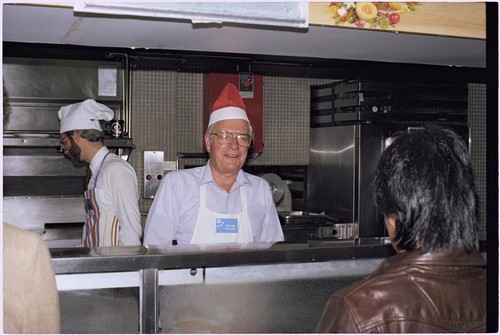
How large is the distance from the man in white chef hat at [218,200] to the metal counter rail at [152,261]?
36.9 inches

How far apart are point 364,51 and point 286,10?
2.34 ft

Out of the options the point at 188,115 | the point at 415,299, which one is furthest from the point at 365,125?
the point at 415,299

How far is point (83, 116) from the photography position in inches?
144

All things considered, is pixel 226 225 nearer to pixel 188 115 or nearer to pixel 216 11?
pixel 216 11

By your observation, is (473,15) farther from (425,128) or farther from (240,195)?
(240,195)

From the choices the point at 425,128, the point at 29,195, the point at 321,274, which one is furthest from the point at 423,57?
the point at 29,195

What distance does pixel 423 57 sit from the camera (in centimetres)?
275

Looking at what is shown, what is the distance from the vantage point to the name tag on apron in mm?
3020

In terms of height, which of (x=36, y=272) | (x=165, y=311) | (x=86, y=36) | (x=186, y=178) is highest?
(x=86, y=36)

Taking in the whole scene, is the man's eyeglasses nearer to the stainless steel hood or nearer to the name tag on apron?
the name tag on apron

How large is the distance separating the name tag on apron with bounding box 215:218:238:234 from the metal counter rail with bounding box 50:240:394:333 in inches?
37.4

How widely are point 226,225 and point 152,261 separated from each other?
1.22 meters

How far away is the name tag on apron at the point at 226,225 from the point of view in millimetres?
3020

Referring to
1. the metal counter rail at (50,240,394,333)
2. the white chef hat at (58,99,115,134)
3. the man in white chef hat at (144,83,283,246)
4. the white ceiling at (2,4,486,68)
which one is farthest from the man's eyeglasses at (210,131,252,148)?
the metal counter rail at (50,240,394,333)
